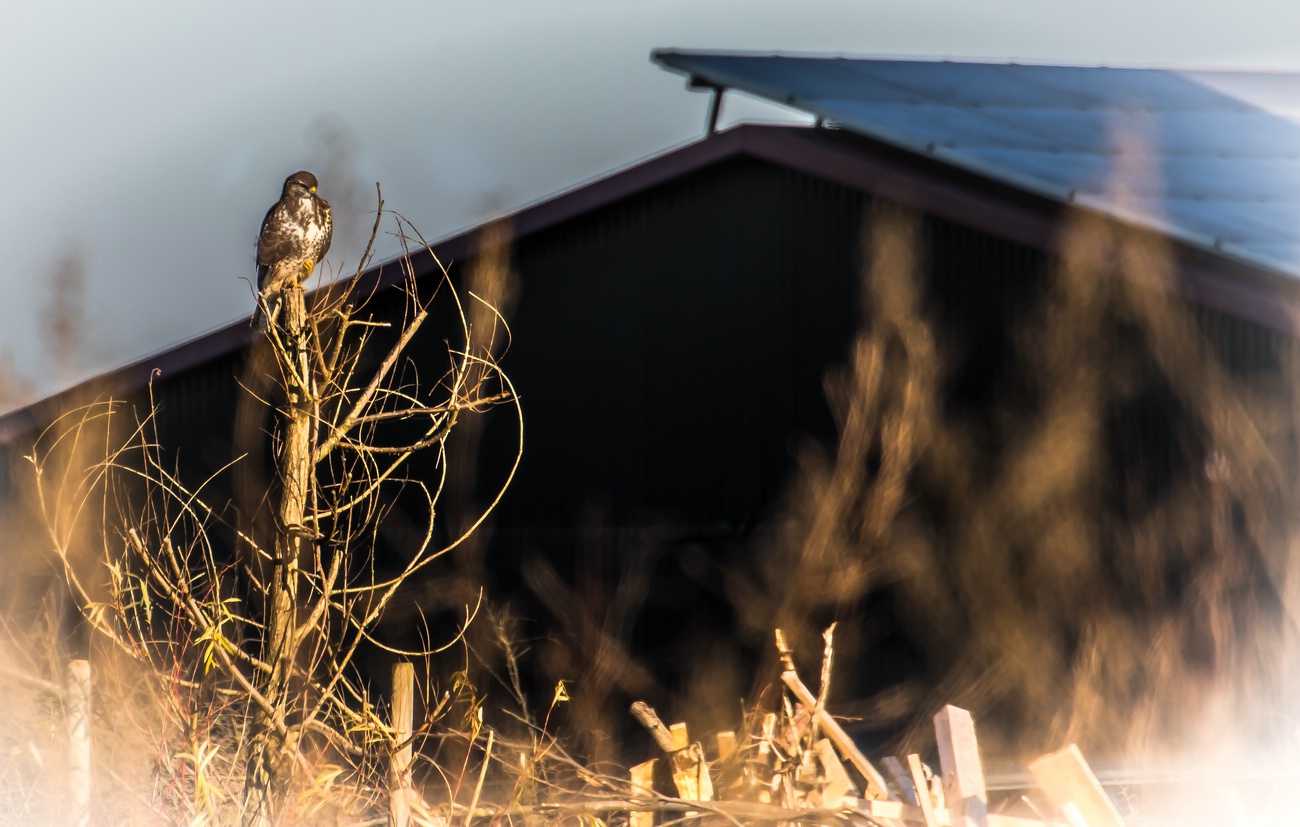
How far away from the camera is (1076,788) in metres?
4.68

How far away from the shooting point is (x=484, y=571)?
1091cm

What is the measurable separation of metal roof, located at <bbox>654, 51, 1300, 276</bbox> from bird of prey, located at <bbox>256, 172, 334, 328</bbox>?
5.71 metres

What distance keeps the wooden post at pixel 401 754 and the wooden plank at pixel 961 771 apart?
6.54 feet

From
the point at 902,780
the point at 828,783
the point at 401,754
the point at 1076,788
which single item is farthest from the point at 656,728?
the point at 401,754

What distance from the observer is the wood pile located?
4344 mm

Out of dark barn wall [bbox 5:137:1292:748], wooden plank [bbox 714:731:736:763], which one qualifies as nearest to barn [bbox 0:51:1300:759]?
dark barn wall [bbox 5:137:1292:748]

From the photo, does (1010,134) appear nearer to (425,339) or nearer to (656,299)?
(656,299)

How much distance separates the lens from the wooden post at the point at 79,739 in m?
4.52

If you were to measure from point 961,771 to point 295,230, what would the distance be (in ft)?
11.4

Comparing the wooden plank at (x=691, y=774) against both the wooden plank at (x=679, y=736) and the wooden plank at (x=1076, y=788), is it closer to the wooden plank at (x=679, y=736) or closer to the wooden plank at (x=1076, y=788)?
the wooden plank at (x=679, y=736)

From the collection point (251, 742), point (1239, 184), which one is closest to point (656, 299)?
point (1239, 184)

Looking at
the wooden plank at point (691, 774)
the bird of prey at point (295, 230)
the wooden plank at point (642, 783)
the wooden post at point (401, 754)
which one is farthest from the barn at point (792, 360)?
the wooden post at point (401, 754)

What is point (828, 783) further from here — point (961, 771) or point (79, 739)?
point (79, 739)

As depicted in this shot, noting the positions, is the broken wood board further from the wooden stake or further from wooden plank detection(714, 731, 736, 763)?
the wooden stake
